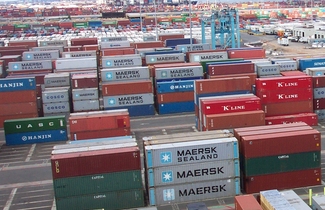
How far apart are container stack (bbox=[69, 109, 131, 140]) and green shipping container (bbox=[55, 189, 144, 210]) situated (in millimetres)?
14698

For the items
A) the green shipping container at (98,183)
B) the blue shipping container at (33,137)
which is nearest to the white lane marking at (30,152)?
the blue shipping container at (33,137)

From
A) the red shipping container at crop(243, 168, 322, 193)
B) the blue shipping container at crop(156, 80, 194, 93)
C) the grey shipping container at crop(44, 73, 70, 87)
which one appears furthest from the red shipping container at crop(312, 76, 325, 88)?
the grey shipping container at crop(44, 73, 70, 87)

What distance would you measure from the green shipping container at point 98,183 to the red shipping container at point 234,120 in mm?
12935

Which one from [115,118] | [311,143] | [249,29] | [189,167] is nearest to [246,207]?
[189,167]

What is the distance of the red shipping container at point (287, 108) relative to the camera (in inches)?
1754

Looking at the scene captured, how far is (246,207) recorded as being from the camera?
2270 cm

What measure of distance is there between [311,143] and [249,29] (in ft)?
488

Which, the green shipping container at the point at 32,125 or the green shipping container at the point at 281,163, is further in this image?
the green shipping container at the point at 32,125

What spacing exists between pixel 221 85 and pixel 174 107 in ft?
30.2

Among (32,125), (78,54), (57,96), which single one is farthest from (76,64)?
(32,125)

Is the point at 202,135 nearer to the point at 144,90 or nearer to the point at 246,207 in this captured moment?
the point at 246,207

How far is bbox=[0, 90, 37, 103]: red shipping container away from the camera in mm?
51656

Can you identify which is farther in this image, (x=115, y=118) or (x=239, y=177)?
(x=115, y=118)

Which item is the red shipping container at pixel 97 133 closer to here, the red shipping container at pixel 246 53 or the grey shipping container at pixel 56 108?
the grey shipping container at pixel 56 108
